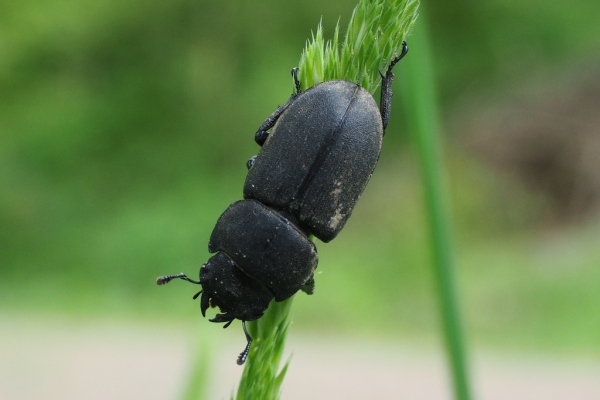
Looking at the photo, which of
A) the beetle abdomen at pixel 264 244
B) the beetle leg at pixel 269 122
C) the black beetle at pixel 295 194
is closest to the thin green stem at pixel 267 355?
the black beetle at pixel 295 194

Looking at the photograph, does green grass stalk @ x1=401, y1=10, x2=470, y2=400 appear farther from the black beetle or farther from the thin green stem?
Result: the black beetle

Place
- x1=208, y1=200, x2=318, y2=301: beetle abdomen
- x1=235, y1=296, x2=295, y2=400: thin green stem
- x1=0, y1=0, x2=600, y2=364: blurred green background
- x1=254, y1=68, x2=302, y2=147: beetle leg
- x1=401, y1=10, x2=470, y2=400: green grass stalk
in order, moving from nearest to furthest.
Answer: x1=401, y1=10, x2=470, y2=400: green grass stalk → x1=235, y1=296, x2=295, y2=400: thin green stem → x1=208, y1=200, x2=318, y2=301: beetle abdomen → x1=254, y1=68, x2=302, y2=147: beetle leg → x1=0, y1=0, x2=600, y2=364: blurred green background

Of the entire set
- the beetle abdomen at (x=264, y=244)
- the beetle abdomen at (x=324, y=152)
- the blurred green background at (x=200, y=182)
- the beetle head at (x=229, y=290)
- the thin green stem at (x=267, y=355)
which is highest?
the blurred green background at (x=200, y=182)

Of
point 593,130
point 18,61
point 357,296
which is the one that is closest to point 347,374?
point 357,296

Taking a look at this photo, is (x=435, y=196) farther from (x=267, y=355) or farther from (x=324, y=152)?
(x=324, y=152)

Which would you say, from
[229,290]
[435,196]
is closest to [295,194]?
[229,290]

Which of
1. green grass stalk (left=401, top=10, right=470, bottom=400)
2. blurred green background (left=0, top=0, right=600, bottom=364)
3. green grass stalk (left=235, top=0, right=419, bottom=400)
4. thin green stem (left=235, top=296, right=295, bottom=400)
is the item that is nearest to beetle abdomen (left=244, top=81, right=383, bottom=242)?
green grass stalk (left=235, top=0, right=419, bottom=400)

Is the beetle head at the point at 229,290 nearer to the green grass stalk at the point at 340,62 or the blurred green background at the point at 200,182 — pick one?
the green grass stalk at the point at 340,62
